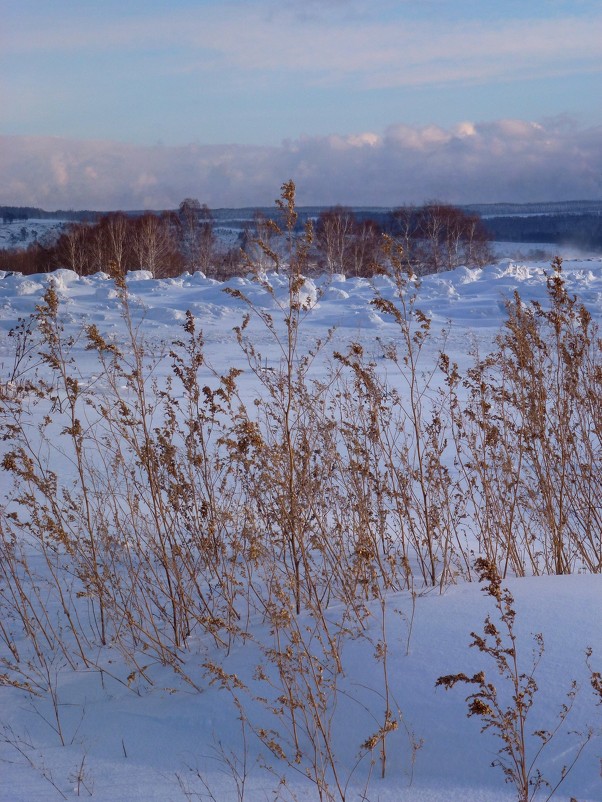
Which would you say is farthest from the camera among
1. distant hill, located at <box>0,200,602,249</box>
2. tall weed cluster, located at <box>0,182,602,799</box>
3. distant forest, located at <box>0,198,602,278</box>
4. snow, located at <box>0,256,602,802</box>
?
distant hill, located at <box>0,200,602,249</box>

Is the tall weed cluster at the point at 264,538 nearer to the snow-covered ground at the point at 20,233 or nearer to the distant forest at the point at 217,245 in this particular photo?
the distant forest at the point at 217,245

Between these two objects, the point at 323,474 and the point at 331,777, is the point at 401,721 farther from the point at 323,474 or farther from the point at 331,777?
the point at 323,474

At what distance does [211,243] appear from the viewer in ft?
148

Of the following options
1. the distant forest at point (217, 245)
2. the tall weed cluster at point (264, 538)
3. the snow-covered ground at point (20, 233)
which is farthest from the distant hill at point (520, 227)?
the tall weed cluster at point (264, 538)

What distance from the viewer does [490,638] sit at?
2.99m

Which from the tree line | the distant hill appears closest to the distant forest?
the tree line

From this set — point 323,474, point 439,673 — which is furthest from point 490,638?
point 323,474

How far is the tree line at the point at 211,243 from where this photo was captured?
36875mm

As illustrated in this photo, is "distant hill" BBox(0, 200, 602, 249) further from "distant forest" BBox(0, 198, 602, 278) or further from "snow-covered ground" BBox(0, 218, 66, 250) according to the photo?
"distant forest" BBox(0, 198, 602, 278)

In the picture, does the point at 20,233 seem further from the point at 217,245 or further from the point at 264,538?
the point at 264,538

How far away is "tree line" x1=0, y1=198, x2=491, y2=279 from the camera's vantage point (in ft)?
121

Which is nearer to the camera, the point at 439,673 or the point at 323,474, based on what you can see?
the point at 439,673

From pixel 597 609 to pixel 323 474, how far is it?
4.80 ft

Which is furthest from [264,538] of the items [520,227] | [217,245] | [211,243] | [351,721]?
[520,227]
